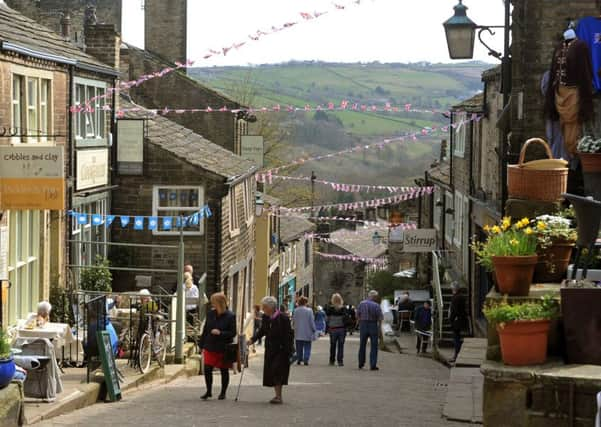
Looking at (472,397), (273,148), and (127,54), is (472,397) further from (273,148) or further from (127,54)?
(273,148)

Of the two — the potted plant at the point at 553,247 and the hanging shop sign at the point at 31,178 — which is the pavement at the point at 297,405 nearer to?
the potted plant at the point at 553,247

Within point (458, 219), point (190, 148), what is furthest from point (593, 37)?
point (458, 219)

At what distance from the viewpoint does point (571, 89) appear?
16.4 metres

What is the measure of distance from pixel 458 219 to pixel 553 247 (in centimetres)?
2579

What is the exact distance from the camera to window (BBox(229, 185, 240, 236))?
3034cm

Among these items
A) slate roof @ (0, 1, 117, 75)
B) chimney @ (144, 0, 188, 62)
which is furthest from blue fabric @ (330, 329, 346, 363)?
chimney @ (144, 0, 188, 62)

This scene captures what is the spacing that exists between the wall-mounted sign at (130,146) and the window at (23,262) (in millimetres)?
6632

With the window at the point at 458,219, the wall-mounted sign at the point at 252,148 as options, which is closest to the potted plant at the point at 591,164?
the window at the point at 458,219

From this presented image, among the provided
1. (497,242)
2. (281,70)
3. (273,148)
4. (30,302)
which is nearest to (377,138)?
(281,70)

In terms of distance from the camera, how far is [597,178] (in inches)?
589

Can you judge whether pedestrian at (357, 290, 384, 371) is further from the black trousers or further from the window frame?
the window frame

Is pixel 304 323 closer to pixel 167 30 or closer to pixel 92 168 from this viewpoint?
pixel 92 168

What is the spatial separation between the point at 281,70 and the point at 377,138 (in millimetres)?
47512

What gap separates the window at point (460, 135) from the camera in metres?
36.1
